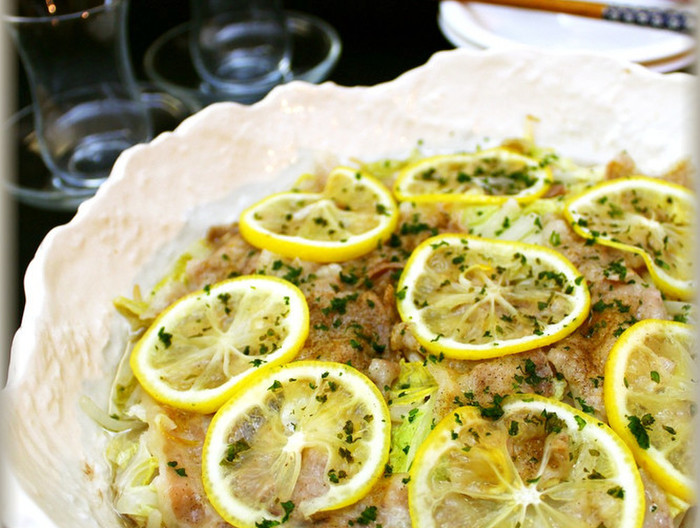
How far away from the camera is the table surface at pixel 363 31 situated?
16.5 ft

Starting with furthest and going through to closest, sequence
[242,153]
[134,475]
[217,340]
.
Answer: [242,153] → [217,340] → [134,475]

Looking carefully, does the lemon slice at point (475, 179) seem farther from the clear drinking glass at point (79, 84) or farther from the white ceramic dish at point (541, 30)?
the clear drinking glass at point (79, 84)

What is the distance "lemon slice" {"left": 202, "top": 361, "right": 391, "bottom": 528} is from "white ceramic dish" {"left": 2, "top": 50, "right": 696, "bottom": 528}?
1.48 feet

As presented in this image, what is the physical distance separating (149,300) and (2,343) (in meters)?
0.57

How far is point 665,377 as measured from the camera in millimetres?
2344

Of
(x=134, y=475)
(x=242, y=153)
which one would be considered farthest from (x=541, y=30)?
(x=134, y=475)

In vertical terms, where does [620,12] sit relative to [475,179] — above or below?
above

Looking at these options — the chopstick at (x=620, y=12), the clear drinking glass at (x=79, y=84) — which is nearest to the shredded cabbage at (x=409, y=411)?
the clear drinking glass at (x=79, y=84)

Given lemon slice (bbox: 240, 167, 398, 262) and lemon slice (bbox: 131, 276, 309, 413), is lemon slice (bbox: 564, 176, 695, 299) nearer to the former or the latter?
lemon slice (bbox: 240, 167, 398, 262)

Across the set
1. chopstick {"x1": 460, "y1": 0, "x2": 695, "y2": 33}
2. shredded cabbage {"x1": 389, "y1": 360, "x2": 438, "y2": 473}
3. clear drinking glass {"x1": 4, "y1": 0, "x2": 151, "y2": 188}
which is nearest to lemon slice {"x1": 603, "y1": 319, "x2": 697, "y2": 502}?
shredded cabbage {"x1": 389, "y1": 360, "x2": 438, "y2": 473}

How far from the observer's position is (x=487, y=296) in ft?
8.80

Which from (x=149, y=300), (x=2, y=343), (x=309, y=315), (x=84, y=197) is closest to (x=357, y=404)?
(x=309, y=315)

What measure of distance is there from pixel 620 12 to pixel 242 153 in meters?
2.68

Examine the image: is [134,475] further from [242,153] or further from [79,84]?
[79,84]
